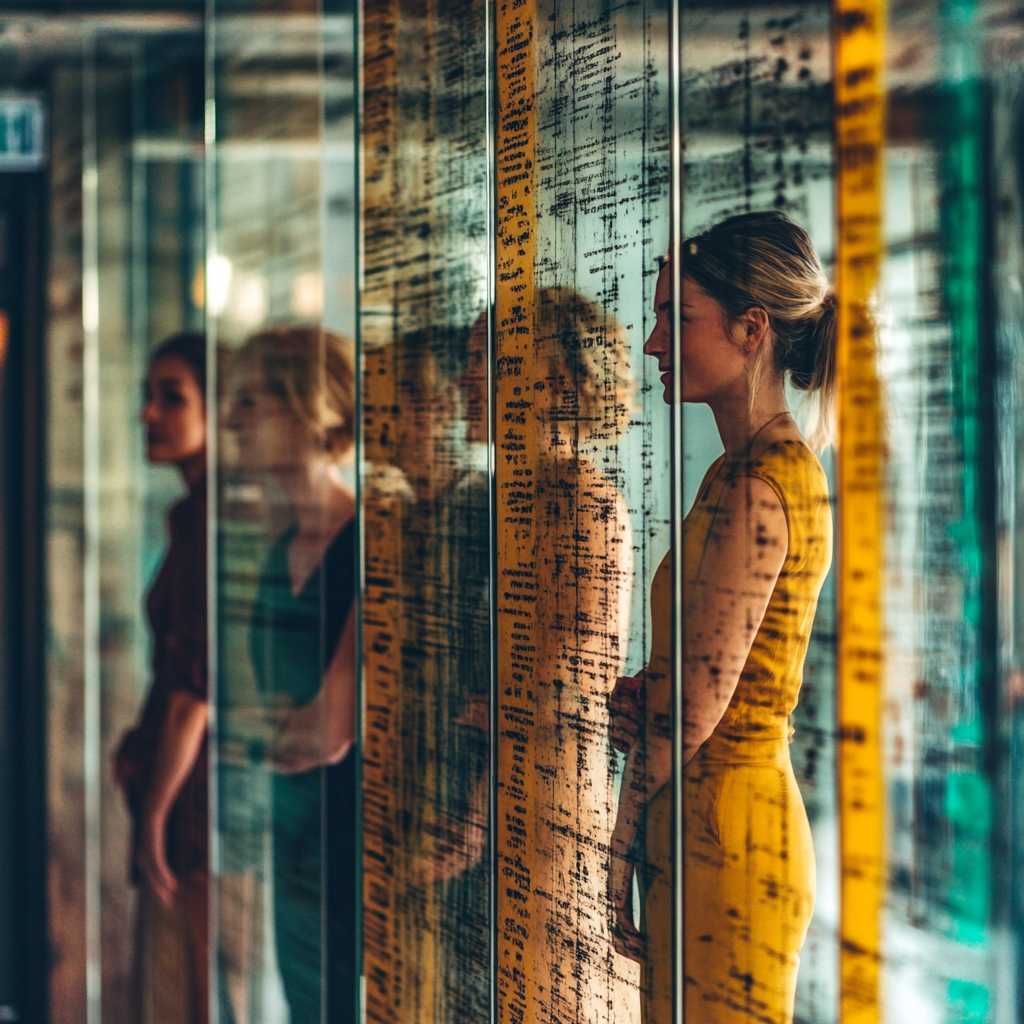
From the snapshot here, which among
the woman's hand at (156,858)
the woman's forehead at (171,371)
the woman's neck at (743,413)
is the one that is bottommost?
the woman's hand at (156,858)

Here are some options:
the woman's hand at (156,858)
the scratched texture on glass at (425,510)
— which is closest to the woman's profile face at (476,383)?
the scratched texture on glass at (425,510)

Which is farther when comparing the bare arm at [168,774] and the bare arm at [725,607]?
the bare arm at [168,774]

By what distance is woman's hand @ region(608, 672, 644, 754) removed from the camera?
75 centimetres

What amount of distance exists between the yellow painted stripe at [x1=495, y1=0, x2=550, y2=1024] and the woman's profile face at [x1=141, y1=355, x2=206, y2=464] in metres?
1.02

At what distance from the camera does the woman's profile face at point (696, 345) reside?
661 millimetres

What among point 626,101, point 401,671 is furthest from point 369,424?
point 626,101

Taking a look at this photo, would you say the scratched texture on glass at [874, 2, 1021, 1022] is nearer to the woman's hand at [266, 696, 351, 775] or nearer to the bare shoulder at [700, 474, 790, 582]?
the bare shoulder at [700, 474, 790, 582]

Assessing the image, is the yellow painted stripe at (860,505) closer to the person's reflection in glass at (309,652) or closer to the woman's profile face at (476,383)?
the woman's profile face at (476,383)

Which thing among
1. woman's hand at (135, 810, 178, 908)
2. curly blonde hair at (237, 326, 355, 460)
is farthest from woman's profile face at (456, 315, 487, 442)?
woman's hand at (135, 810, 178, 908)

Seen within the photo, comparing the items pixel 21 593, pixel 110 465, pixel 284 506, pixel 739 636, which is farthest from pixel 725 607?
pixel 21 593

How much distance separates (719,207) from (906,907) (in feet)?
1.24

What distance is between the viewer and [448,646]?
3.27 feet

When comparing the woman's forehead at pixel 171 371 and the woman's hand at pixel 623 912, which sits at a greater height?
the woman's forehead at pixel 171 371

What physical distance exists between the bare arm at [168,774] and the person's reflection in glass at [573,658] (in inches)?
37.8
